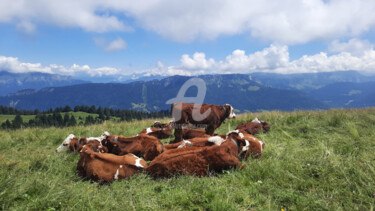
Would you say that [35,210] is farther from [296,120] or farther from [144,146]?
[296,120]

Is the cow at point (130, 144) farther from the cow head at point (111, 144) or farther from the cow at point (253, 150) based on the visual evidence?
the cow at point (253, 150)

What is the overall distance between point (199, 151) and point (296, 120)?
7904 mm

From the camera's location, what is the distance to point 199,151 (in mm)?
4980

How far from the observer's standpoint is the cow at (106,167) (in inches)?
184

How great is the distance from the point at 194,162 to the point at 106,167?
2165 millimetres

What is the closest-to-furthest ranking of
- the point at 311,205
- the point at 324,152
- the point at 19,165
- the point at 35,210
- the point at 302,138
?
the point at 35,210
the point at 311,205
the point at 19,165
the point at 324,152
the point at 302,138

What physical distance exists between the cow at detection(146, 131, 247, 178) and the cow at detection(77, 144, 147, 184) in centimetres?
43

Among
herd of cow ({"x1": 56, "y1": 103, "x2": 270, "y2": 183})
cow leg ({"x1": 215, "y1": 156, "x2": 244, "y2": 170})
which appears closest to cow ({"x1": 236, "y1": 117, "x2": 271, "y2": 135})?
herd of cow ({"x1": 56, "y1": 103, "x2": 270, "y2": 183})

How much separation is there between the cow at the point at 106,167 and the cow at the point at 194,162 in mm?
433

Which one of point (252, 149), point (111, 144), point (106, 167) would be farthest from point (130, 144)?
point (252, 149)

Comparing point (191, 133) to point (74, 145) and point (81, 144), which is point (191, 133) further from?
point (74, 145)

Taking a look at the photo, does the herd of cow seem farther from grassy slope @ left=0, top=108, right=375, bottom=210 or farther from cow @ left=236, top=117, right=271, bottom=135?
cow @ left=236, top=117, right=271, bottom=135

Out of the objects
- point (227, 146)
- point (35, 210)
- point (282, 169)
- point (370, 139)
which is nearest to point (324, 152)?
→ point (282, 169)

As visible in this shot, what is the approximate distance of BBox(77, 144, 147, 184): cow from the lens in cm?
467
